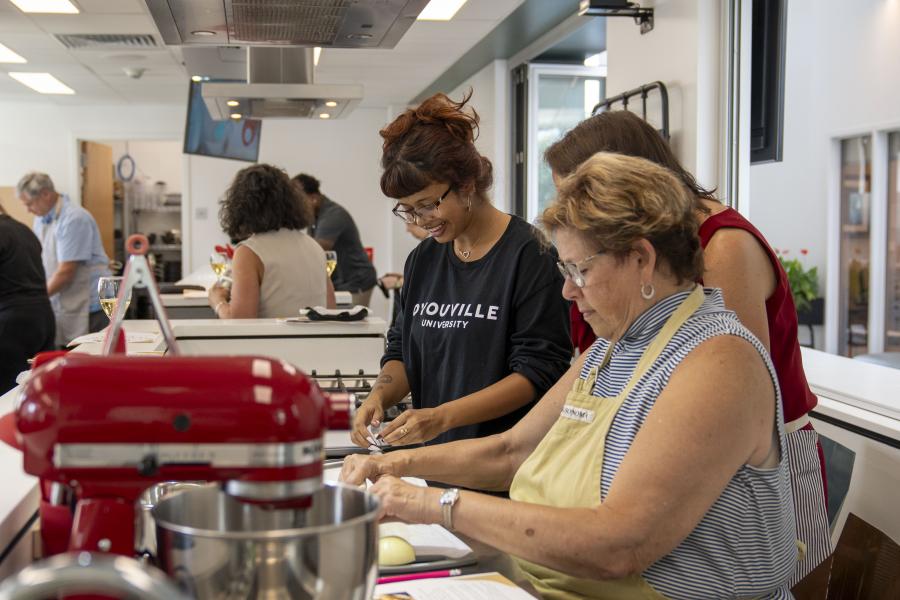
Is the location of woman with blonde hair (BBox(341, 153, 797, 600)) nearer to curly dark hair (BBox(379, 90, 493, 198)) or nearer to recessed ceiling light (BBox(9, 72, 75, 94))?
curly dark hair (BBox(379, 90, 493, 198))

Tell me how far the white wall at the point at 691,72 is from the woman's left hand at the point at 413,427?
2.57 metres

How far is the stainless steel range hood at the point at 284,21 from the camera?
8.50 feet

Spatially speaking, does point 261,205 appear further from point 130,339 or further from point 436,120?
point 436,120

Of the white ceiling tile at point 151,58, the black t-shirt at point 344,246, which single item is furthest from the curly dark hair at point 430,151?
the black t-shirt at point 344,246

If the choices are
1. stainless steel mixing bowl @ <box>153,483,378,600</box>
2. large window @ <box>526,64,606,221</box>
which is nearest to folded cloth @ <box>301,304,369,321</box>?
stainless steel mixing bowl @ <box>153,483,378,600</box>

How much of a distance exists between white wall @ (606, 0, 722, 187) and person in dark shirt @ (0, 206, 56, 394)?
10.6ft

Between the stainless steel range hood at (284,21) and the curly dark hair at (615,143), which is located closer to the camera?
the curly dark hair at (615,143)

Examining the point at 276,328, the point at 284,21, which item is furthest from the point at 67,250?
the point at 284,21

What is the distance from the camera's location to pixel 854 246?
6.49m

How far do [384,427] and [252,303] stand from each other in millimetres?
1865

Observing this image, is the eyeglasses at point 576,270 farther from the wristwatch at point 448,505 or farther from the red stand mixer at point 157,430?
the red stand mixer at point 157,430

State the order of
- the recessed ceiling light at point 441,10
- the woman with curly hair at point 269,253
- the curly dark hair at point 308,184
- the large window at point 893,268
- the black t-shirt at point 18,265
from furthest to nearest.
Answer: the curly dark hair at point 308,184, the large window at point 893,268, the recessed ceiling light at point 441,10, the black t-shirt at point 18,265, the woman with curly hair at point 269,253

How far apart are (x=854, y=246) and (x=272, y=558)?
21.1 ft

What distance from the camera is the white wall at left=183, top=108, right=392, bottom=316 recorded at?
10.8m
